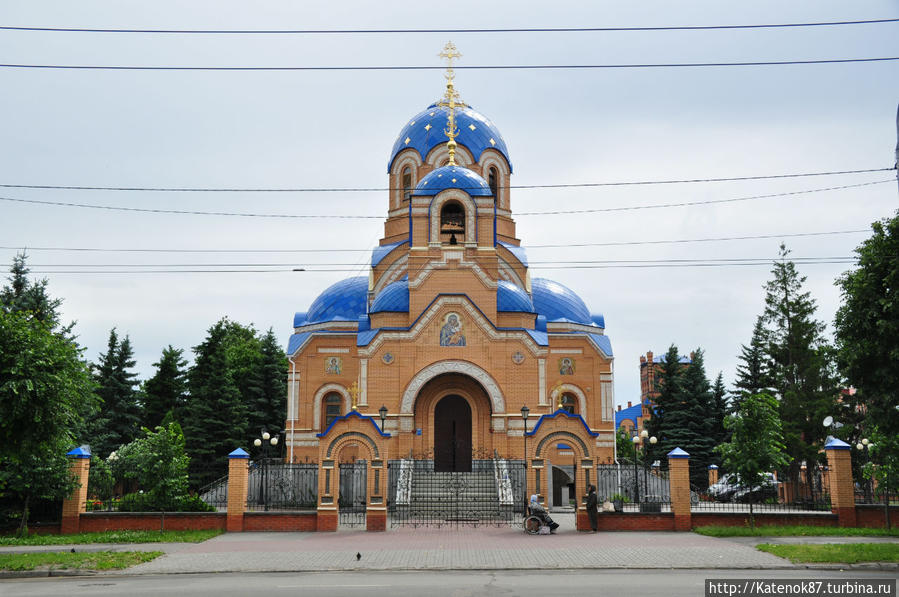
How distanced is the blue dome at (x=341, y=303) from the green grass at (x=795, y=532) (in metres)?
19.1

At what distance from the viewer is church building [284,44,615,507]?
2888 centimetres

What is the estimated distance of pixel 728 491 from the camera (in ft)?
107

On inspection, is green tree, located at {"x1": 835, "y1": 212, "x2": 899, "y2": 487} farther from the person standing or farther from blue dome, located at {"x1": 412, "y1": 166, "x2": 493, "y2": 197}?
blue dome, located at {"x1": 412, "y1": 166, "x2": 493, "y2": 197}

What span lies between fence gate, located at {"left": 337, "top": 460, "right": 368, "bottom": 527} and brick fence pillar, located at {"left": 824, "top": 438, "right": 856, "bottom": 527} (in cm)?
1254

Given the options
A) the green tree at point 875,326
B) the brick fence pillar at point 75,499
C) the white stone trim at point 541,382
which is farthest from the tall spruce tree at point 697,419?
the brick fence pillar at point 75,499

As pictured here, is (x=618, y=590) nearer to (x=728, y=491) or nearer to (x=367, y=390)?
(x=367, y=390)

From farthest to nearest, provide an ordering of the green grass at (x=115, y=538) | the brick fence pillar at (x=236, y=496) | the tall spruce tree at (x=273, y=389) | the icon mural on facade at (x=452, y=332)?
the tall spruce tree at (x=273, y=389)
the icon mural on facade at (x=452, y=332)
the brick fence pillar at (x=236, y=496)
the green grass at (x=115, y=538)

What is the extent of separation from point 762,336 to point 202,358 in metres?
27.2

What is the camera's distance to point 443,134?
37375mm

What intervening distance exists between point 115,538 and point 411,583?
929cm

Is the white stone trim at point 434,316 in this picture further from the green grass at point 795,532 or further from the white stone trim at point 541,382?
the green grass at point 795,532

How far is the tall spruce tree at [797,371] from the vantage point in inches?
1378

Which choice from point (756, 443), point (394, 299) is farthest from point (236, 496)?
point (756, 443)

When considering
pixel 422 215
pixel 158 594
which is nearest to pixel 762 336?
pixel 422 215
